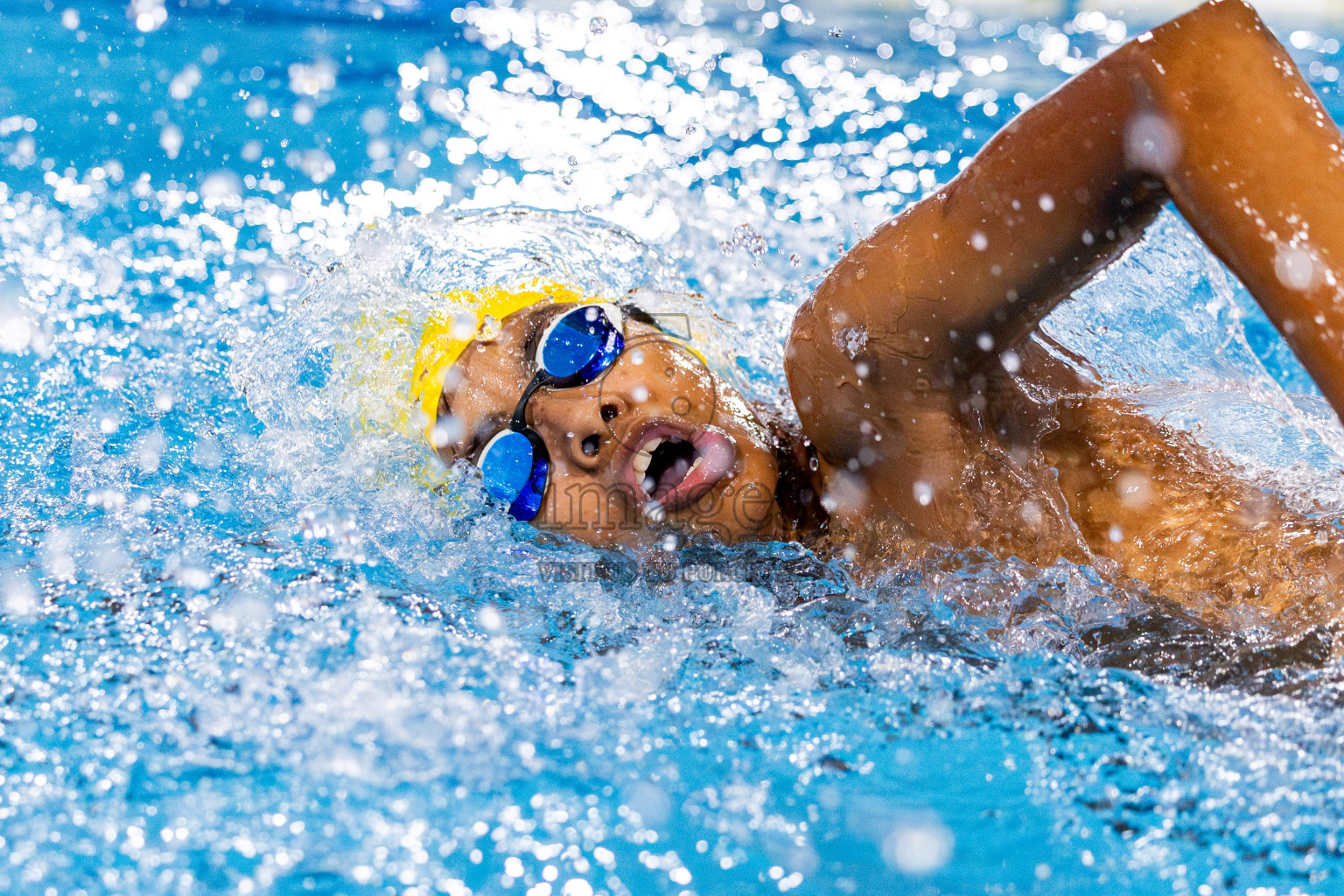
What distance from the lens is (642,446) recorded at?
2023 mm

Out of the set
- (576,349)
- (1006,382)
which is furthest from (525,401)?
(1006,382)

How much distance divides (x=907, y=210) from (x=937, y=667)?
740mm

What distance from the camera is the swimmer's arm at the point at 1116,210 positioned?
123cm

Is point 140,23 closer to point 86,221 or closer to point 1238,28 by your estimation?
point 86,221

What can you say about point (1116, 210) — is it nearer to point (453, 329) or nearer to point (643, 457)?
point (643, 457)

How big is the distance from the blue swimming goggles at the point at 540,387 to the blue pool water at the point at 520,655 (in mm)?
137

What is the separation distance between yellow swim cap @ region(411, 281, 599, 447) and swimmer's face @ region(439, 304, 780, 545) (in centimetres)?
9

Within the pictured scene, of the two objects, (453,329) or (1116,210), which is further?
(453,329)

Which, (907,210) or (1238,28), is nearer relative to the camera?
(1238,28)

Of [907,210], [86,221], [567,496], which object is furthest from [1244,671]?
[86,221]

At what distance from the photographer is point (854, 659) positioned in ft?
5.89

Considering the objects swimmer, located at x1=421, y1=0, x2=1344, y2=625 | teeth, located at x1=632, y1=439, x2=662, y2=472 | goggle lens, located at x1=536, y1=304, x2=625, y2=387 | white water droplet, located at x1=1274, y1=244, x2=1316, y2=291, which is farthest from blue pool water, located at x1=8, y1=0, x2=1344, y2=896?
white water droplet, located at x1=1274, y1=244, x2=1316, y2=291

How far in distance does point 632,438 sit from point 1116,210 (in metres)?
0.94

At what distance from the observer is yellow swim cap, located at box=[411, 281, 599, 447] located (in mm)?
2207
